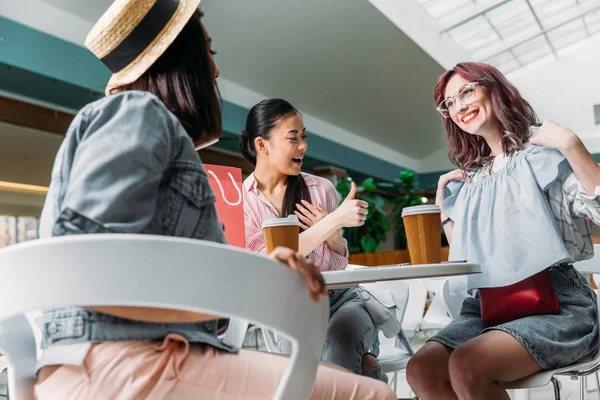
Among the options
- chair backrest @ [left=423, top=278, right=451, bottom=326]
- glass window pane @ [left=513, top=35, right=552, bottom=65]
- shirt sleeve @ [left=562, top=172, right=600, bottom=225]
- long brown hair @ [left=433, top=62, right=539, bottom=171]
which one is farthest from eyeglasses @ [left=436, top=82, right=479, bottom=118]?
glass window pane @ [left=513, top=35, right=552, bottom=65]

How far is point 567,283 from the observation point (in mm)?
1635

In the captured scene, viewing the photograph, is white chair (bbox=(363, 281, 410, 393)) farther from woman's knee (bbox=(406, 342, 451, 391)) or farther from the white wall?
the white wall

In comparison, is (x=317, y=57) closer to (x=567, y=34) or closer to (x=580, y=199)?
(x=580, y=199)

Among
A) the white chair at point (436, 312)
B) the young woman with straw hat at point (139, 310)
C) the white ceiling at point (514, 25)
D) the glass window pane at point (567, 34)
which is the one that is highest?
the glass window pane at point (567, 34)

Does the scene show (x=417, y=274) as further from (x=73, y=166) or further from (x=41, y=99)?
(x=41, y=99)

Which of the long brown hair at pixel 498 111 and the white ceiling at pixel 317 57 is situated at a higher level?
the white ceiling at pixel 317 57

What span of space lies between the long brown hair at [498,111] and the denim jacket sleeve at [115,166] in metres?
1.20

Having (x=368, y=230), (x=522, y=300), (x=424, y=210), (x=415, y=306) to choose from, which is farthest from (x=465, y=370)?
(x=368, y=230)

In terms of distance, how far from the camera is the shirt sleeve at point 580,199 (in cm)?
154

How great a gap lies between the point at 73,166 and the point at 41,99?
5704 mm

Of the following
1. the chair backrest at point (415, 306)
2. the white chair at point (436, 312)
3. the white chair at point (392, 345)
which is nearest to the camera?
the white chair at point (392, 345)

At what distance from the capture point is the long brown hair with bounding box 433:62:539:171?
177 centimetres

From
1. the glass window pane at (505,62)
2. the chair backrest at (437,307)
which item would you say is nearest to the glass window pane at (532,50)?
the glass window pane at (505,62)

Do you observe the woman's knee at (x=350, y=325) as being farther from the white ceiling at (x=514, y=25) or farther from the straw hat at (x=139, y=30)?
the white ceiling at (x=514, y=25)
